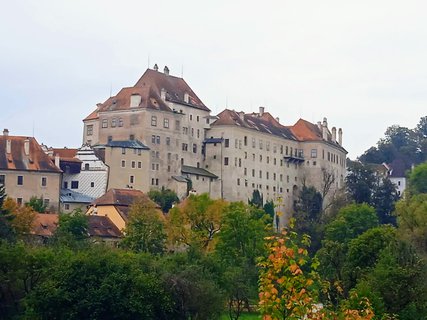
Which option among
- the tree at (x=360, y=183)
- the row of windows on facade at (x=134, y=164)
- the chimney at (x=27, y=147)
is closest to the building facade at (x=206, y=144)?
the row of windows on facade at (x=134, y=164)

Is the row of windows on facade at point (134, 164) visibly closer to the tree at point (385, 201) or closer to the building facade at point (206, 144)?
the building facade at point (206, 144)

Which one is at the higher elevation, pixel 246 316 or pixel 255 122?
pixel 255 122

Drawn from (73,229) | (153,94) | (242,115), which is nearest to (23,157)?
(153,94)

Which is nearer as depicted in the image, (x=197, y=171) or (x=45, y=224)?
(x=45, y=224)

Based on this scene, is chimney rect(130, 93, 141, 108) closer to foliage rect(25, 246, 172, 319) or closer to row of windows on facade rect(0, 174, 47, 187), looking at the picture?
row of windows on facade rect(0, 174, 47, 187)

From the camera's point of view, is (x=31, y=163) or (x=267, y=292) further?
(x=31, y=163)

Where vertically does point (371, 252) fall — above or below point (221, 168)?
below

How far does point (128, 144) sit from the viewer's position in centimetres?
10200

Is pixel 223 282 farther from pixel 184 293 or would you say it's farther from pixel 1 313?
pixel 1 313

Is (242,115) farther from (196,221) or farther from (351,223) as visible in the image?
(196,221)

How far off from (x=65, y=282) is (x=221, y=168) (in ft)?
187

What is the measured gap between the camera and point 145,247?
7738cm

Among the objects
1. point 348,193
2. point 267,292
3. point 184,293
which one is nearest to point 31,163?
point 348,193

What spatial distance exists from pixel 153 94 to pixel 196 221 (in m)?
22.4
